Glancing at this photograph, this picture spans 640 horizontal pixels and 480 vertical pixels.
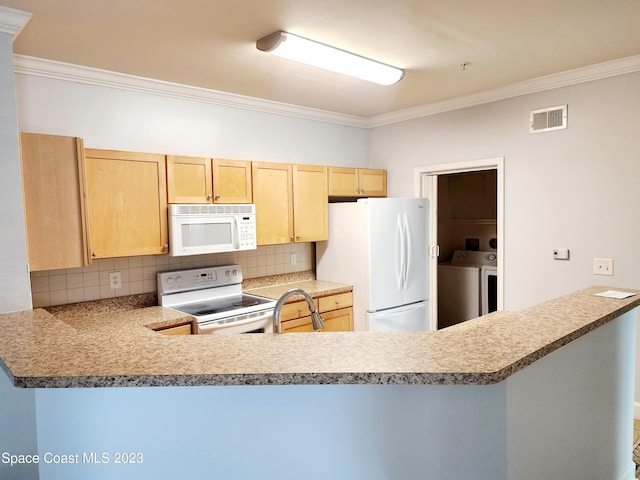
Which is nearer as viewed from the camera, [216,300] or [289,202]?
[216,300]

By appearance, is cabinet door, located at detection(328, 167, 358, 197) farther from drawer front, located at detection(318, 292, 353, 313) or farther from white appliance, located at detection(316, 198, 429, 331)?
drawer front, located at detection(318, 292, 353, 313)

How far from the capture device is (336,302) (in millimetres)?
3713

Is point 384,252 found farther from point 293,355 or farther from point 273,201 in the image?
point 293,355

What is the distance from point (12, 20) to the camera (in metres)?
2.06

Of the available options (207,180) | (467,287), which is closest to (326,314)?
(207,180)

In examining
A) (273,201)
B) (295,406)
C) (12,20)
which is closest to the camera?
(295,406)

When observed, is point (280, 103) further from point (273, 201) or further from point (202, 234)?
point (202, 234)

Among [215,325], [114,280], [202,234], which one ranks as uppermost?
[202,234]

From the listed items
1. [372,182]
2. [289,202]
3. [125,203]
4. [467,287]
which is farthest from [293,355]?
[467,287]

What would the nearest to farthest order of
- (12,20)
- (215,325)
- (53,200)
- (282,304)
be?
(282,304) < (12,20) < (53,200) < (215,325)

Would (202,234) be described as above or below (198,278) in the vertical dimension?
above

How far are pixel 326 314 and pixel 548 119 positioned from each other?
2309 millimetres

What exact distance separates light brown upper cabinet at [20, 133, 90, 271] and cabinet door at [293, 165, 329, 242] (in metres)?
1.72

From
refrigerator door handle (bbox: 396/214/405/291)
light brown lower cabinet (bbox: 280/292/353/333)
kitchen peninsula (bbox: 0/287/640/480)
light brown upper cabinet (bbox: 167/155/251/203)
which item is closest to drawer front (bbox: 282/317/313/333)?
light brown lower cabinet (bbox: 280/292/353/333)
